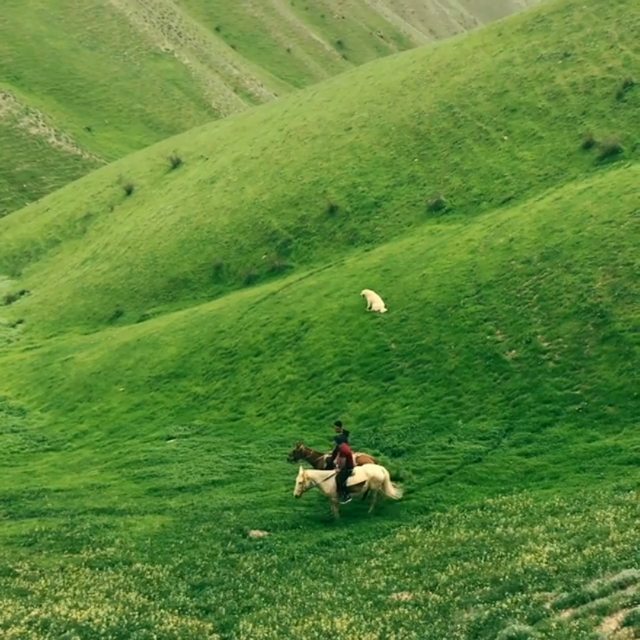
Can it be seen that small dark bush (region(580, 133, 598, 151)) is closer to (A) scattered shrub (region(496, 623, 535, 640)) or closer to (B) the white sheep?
(B) the white sheep

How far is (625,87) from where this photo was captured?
52469mm

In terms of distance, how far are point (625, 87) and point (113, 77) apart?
8736 cm

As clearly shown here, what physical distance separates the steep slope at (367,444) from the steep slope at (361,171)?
3688 millimetres

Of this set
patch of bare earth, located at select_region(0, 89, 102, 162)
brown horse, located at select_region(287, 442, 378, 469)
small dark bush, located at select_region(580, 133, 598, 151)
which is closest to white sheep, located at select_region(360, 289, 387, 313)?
brown horse, located at select_region(287, 442, 378, 469)

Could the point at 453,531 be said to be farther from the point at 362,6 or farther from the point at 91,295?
the point at 362,6

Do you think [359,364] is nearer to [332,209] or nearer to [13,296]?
[332,209]

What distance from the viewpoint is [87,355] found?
48.0m

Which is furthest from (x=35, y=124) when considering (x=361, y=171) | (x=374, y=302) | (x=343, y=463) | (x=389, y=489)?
(x=389, y=489)

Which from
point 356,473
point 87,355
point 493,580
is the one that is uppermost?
point 87,355

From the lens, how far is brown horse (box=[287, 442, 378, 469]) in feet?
92.8

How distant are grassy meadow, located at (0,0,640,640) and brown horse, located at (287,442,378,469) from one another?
1168 millimetres

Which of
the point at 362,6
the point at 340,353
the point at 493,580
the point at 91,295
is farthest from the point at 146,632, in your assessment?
the point at 362,6

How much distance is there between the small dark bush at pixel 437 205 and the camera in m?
49.8

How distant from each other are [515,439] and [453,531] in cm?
704
